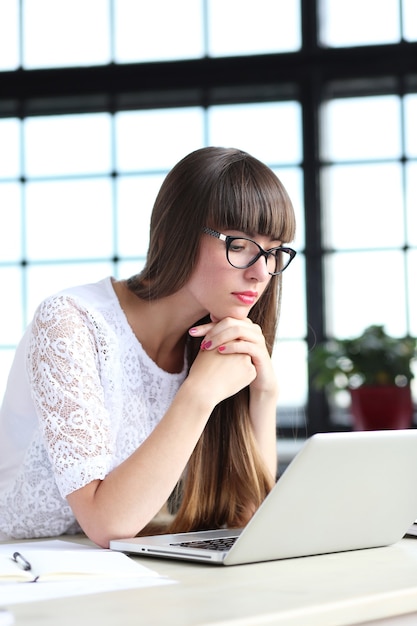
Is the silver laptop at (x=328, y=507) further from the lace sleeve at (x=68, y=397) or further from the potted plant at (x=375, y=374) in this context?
the potted plant at (x=375, y=374)

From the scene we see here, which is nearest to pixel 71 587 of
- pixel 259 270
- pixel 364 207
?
pixel 259 270

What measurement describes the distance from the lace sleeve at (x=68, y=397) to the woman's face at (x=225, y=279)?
239mm

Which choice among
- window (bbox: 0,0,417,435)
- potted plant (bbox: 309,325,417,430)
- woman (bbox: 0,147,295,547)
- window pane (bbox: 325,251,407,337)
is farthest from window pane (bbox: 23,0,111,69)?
woman (bbox: 0,147,295,547)

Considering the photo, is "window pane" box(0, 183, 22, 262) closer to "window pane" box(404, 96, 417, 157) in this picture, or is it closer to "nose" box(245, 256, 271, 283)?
"window pane" box(404, 96, 417, 157)

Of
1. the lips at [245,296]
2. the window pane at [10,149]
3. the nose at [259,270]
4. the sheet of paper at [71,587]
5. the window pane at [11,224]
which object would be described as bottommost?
the sheet of paper at [71,587]

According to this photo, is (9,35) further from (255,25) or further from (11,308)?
(11,308)

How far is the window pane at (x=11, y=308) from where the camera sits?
3.95 metres

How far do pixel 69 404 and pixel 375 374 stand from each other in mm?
2083

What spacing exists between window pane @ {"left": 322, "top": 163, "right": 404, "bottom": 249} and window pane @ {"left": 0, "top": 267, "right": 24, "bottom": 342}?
129 centimetres

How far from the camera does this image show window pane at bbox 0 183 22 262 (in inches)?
157

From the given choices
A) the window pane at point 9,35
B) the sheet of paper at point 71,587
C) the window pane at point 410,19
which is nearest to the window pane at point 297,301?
the window pane at point 410,19

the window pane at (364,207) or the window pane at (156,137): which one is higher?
the window pane at (156,137)

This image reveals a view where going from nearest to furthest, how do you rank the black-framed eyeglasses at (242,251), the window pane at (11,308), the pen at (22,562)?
the pen at (22,562), the black-framed eyeglasses at (242,251), the window pane at (11,308)

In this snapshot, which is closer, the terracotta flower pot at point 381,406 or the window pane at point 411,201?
the terracotta flower pot at point 381,406
